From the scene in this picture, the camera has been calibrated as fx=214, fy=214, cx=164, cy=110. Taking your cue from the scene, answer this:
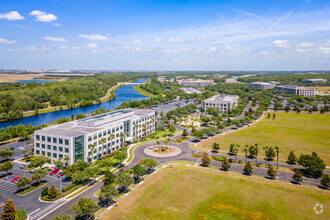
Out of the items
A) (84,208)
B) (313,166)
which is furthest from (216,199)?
(313,166)

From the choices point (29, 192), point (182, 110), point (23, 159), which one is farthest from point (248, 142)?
point (23, 159)

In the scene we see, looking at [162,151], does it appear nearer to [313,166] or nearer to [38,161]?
[38,161]

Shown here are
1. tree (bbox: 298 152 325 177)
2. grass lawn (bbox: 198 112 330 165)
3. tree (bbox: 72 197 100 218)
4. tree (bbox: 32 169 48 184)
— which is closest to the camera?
tree (bbox: 72 197 100 218)

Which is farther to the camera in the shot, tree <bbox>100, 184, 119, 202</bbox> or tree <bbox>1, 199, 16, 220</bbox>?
tree <bbox>100, 184, 119, 202</bbox>

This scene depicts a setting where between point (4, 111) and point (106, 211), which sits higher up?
point (4, 111)

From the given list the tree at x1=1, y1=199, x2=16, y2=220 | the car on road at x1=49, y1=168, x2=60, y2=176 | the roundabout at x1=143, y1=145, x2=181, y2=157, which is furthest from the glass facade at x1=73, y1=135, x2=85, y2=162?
the tree at x1=1, y1=199, x2=16, y2=220

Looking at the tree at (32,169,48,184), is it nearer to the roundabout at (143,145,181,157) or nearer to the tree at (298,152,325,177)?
the roundabout at (143,145,181,157)

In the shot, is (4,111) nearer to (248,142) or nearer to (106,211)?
(106,211)

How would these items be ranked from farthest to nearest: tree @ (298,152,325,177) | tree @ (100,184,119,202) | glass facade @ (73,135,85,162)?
glass facade @ (73,135,85,162), tree @ (298,152,325,177), tree @ (100,184,119,202)
